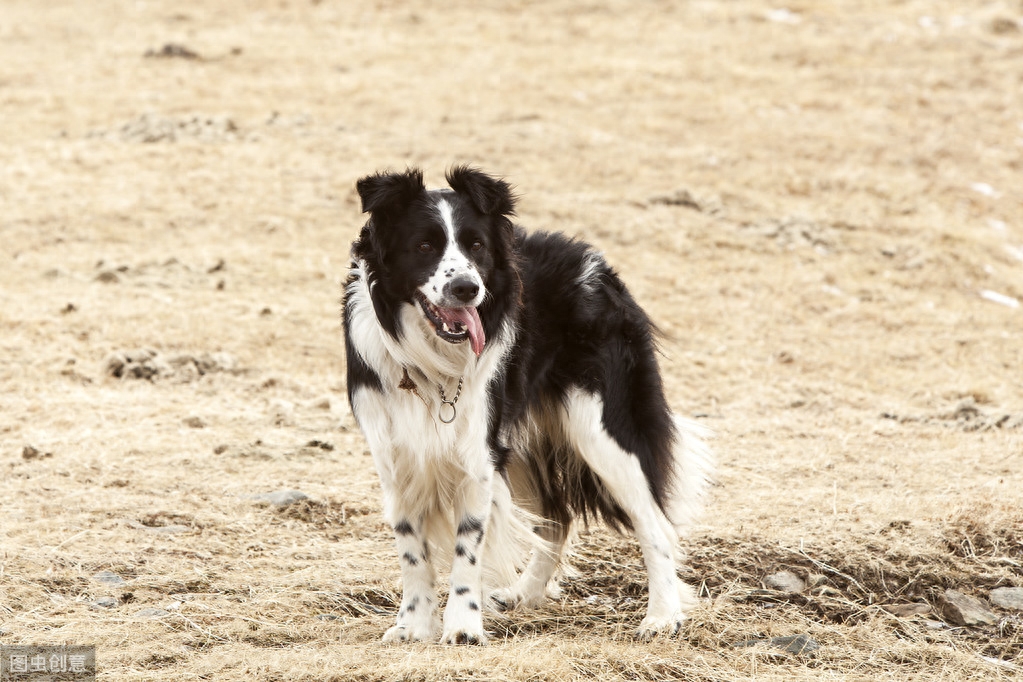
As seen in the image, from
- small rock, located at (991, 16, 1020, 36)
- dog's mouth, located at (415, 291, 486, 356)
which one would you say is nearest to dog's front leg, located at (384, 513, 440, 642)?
dog's mouth, located at (415, 291, 486, 356)

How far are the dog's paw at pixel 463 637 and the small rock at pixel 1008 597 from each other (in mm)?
2398

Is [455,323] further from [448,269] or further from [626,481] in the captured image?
[626,481]

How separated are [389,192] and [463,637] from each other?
1815 mm

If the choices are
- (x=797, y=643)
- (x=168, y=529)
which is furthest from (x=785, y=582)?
(x=168, y=529)

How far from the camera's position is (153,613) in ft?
15.9

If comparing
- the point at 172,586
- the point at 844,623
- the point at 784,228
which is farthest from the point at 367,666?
the point at 784,228

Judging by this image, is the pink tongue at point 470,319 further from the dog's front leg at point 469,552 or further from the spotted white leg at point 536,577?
the spotted white leg at point 536,577

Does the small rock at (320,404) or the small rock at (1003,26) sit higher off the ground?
the small rock at (1003,26)

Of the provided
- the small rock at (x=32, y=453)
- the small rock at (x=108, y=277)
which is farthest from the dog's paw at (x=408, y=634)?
the small rock at (x=108, y=277)

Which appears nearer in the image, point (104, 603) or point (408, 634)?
point (408, 634)

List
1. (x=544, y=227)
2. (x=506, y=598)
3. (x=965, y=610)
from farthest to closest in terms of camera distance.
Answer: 1. (x=544, y=227)
2. (x=506, y=598)
3. (x=965, y=610)

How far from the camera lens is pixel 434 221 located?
14.8 ft

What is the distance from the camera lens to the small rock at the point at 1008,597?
17.0 ft

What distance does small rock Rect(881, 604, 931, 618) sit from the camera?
513 cm
